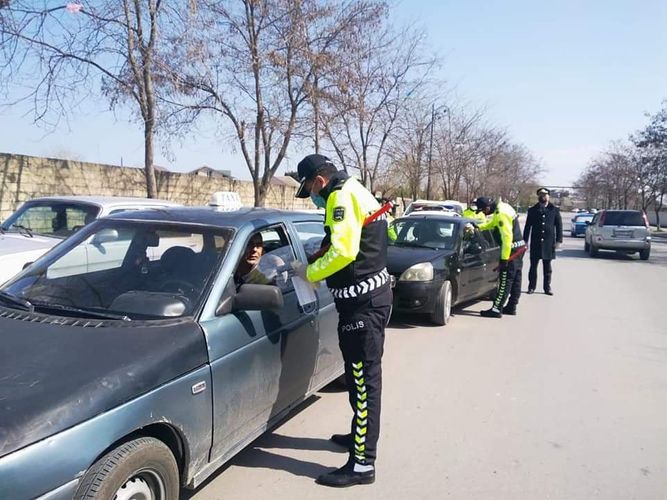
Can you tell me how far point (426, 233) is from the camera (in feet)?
27.8

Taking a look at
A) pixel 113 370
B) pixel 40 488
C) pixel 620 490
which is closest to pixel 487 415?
pixel 620 490

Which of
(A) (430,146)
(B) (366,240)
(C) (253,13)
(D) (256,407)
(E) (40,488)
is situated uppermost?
(C) (253,13)

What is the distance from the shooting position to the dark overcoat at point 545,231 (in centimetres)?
1016

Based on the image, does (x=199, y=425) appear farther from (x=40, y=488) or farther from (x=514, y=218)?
(x=514, y=218)

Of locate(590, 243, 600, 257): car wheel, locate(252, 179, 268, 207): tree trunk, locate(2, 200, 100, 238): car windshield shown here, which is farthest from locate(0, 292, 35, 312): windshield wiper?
locate(590, 243, 600, 257): car wheel

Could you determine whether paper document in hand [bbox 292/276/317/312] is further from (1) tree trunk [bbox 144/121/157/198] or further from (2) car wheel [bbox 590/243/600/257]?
(2) car wheel [bbox 590/243/600/257]

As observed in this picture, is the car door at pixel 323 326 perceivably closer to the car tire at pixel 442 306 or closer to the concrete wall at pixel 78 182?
the car tire at pixel 442 306

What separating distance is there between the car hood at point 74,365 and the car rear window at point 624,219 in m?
19.6

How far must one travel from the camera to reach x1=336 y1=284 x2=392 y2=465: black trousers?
323 centimetres

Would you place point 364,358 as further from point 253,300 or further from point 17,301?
point 17,301

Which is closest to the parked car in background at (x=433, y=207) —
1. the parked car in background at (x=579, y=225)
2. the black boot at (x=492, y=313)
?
the black boot at (x=492, y=313)

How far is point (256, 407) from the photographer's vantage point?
3.17 m

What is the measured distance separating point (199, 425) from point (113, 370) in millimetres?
581

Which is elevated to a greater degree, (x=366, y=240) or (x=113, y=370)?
(x=366, y=240)
